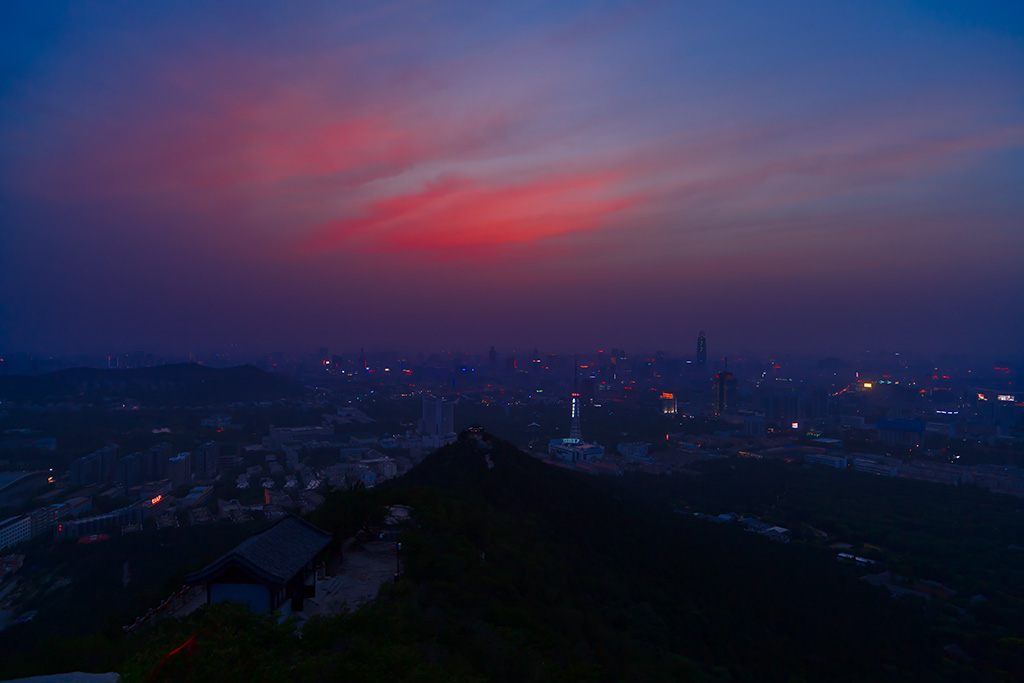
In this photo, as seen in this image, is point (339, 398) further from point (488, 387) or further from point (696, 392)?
point (696, 392)

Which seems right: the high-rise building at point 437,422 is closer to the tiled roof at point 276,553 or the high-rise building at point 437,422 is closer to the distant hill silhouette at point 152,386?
the distant hill silhouette at point 152,386

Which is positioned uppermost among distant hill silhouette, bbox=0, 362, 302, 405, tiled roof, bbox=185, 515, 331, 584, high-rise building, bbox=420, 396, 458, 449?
tiled roof, bbox=185, 515, 331, 584

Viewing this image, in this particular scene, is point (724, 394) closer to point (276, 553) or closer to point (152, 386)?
point (152, 386)

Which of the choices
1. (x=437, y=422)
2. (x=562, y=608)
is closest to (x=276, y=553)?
(x=562, y=608)

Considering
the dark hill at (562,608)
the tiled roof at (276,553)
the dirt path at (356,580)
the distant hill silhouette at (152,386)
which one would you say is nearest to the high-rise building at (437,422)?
the distant hill silhouette at (152,386)

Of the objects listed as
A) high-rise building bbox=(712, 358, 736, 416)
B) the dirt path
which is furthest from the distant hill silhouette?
the dirt path

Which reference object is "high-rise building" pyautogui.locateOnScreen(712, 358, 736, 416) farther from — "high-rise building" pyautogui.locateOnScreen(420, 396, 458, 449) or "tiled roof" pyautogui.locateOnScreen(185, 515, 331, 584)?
"tiled roof" pyautogui.locateOnScreen(185, 515, 331, 584)

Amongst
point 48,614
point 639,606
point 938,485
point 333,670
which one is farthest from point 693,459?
point 333,670
